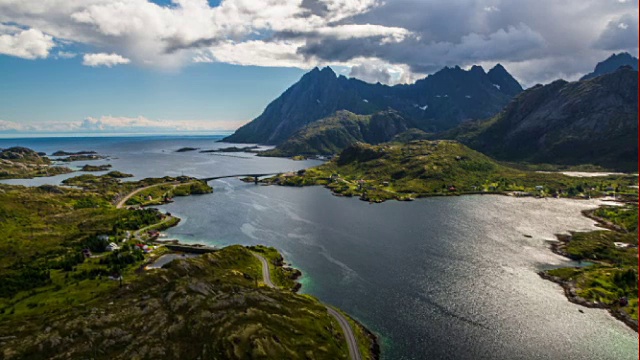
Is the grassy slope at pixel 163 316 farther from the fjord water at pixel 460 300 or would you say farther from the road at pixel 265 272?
the fjord water at pixel 460 300

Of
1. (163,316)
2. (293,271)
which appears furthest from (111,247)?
(293,271)

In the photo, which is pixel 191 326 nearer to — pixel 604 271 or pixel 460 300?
pixel 460 300

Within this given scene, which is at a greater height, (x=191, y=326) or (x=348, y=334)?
(x=191, y=326)

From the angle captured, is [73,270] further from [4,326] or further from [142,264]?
[4,326]

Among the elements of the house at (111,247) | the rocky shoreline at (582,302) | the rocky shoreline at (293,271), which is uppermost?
the rocky shoreline at (582,302)

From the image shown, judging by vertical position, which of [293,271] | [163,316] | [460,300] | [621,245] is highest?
[621,245]

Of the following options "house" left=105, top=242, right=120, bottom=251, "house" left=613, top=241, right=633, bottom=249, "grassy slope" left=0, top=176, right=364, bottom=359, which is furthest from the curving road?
"house" left=613, top=241, right=633, bottom=249

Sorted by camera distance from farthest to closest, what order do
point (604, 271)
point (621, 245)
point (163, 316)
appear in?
point (621, 245)
point (604, 271)
point (163, 316)

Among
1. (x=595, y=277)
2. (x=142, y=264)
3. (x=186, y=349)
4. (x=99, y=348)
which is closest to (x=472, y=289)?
(x=595, y=277)

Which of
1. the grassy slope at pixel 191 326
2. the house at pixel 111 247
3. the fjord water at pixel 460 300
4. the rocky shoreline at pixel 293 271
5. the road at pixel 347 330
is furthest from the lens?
the house at pixel 111 247

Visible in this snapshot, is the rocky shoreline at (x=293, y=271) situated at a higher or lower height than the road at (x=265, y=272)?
lower

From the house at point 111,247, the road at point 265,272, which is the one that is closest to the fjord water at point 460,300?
the road at point 265,272
